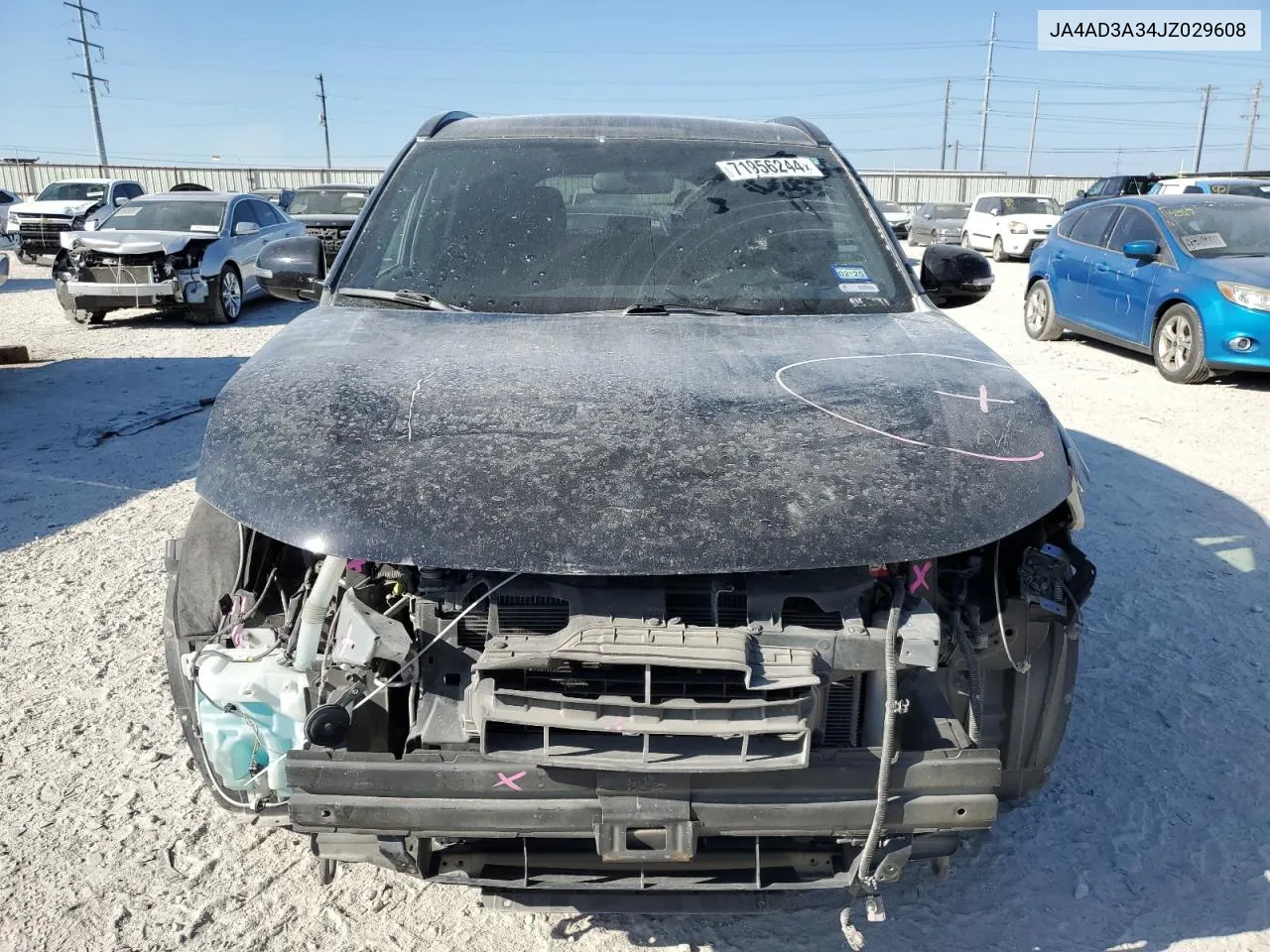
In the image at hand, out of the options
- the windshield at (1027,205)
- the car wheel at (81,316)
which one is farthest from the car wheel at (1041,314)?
the car wheel at (81,316)

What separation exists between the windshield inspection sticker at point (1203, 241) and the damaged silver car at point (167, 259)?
11082 millimetres

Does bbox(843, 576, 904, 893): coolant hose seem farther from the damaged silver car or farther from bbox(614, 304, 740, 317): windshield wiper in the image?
the damaged silver car

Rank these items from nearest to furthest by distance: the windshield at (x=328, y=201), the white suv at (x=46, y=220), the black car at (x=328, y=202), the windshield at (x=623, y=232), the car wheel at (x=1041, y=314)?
Answer: the windshield at (x=623, y=232)
the car wheel at (x=1041, y=314)
the black car at (x=328, y=202)
the windshield at (x=328, y=201)
the white suv at (x=46, y=220)

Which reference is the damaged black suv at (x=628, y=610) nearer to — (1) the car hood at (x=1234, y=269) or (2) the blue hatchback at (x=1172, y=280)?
(2) the blue hatchback at (x=1172, y=280)

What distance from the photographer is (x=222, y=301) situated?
40.9 ft

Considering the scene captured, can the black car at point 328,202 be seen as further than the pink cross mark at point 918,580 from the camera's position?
Yes

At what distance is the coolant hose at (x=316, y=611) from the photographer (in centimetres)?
212

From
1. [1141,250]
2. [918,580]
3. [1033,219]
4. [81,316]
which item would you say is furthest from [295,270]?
[1033,219]

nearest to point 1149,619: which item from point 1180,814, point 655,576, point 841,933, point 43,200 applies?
point 1180,814

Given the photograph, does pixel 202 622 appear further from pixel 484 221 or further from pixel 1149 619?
pixel 1149 619

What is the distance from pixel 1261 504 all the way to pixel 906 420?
441cm

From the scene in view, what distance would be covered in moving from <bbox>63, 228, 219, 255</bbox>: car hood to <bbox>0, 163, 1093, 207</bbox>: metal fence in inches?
1059

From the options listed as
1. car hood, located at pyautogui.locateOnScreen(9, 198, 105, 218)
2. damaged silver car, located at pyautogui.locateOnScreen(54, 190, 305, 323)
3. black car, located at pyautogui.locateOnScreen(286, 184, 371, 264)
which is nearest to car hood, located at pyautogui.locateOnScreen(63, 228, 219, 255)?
damaged silver car, located at pyautogui.locateOnScreen(54, 190, 305, 323)

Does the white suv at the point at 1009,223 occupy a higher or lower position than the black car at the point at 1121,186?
lower
